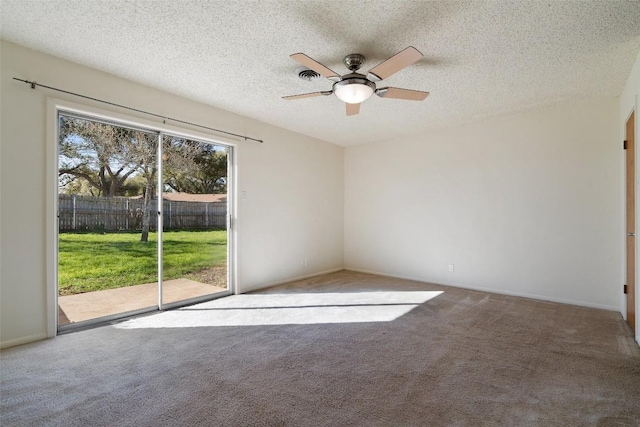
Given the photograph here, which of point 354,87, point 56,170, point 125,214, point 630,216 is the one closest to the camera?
point 354,87

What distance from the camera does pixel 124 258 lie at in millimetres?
3510

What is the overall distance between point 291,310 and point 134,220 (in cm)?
208

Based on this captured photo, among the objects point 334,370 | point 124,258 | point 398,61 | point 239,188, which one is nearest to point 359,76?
point 398,61

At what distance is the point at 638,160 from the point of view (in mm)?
A: 2818

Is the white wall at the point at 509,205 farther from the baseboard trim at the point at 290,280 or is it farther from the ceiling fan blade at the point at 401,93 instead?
the ceiling fan blade at the point at 401,93

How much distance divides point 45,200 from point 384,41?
3.33 m

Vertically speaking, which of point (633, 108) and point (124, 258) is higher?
point (633, 108)

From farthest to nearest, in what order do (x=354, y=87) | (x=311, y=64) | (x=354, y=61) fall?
(x=354, y=61) < (x=354, y=87) < (x=311, y=64)

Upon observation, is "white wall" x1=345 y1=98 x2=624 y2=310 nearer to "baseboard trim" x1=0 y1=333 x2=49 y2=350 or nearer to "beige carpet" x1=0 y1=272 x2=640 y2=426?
"beige carpet" x1=0 y1=272 x2=640 y2=426

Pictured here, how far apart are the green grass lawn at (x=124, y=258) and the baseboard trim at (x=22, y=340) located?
1.41ft

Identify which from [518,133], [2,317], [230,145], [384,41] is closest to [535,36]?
[384,41]

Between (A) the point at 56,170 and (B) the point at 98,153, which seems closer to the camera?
(A) the point at 56,170

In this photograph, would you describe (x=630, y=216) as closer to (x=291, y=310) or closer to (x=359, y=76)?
(x=359, y=76)

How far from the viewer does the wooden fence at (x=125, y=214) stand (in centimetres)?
312
